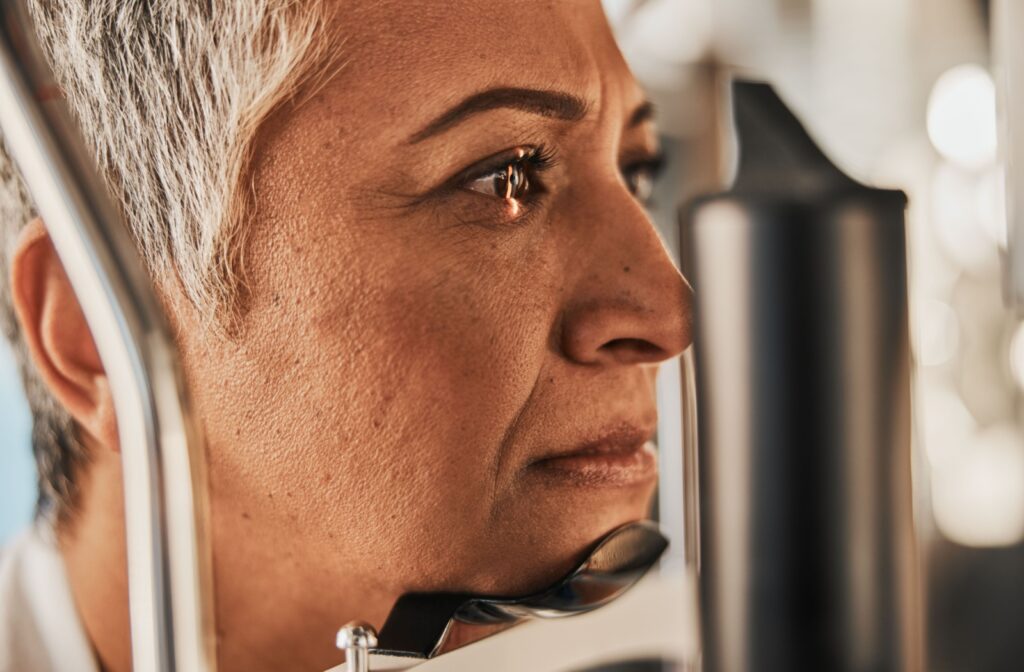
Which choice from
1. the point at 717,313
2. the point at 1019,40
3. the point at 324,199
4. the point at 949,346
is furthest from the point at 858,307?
the point at 949,346

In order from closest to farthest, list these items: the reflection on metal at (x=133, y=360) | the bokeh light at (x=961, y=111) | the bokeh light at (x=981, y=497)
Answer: the reflection on metal at (x=133, y=360) < the bokeh light at (x=961, y=111) < the bokeh light at (x=981, y=497)

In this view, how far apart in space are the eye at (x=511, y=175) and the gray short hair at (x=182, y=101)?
0.07 m

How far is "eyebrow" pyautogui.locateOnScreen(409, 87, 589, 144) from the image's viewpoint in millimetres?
373

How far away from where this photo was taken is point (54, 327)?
355 mm

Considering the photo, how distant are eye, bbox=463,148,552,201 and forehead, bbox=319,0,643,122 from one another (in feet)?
0.08

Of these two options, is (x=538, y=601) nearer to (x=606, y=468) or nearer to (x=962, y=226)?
(x=606, y=468)

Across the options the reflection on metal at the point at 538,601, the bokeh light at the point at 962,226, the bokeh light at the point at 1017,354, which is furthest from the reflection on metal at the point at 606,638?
the bokeh light at the point at 1017,354

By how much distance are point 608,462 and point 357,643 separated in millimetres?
120

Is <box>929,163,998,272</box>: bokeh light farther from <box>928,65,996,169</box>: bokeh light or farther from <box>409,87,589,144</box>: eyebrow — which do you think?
<box>409,87,589,144</box>: eyebrow

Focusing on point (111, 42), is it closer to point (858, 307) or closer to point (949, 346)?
point (858, 307)

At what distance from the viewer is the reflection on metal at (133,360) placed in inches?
11.8

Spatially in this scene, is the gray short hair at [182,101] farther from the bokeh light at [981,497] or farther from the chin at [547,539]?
the bokeh light at [981,497]

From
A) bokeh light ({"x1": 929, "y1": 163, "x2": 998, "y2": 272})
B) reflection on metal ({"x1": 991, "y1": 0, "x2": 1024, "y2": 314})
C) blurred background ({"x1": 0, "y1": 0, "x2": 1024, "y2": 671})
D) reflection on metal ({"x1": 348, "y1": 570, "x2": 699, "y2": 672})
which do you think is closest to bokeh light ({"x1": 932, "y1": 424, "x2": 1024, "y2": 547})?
blurred background ({"x1": 0, "y1": 0, "x2": 1024, "y2": 671})

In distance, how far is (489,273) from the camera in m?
0.39
